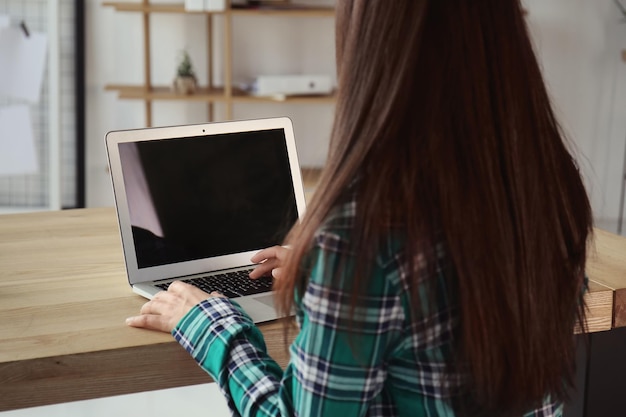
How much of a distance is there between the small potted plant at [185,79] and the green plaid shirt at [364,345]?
3.05 metres

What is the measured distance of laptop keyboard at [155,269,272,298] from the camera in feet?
4.42

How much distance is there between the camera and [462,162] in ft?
2.65

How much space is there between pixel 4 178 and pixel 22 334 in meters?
3.15

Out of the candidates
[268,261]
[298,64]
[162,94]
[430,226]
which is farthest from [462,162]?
[298,64]

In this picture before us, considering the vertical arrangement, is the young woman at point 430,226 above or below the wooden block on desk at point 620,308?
above

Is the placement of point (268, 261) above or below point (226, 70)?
below

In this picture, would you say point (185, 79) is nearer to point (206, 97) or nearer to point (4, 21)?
point (206, 97)

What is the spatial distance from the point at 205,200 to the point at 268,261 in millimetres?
164

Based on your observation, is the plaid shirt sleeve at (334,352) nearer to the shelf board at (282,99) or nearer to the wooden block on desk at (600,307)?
the wooden block on desk at (600,307)

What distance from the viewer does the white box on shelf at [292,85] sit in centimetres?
379

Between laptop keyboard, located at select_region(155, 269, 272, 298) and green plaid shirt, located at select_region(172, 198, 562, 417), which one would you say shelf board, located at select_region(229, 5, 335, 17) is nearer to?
laptop keyboard, located at select_region(155, 269, 272, 298)

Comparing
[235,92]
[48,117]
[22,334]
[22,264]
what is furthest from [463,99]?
[48,117]

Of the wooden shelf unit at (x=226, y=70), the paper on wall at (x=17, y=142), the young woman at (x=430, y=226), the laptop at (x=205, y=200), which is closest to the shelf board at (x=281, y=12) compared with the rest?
the wooden shelf unit at (x=226, y=70)

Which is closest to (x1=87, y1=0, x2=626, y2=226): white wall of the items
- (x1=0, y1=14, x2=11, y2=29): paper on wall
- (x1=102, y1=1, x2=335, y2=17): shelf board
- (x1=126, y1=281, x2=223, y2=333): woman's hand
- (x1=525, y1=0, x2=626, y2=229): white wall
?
(x1=525, y1=0, x2=626, y2=229): white wall
